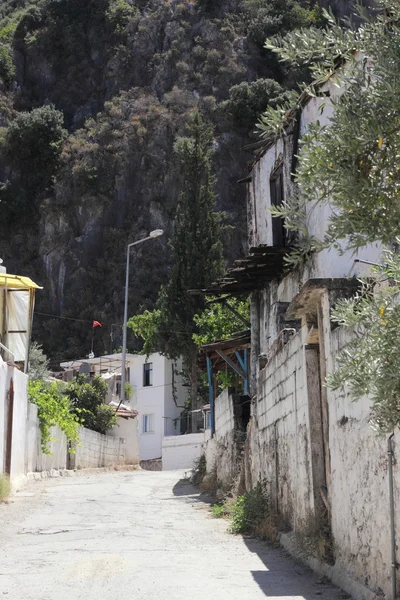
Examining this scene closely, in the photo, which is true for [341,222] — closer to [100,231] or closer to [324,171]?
[324,171]

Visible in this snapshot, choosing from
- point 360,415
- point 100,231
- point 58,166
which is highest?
point 58,166

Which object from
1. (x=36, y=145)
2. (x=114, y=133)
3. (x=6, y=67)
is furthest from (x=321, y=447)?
(x=6, y=67)

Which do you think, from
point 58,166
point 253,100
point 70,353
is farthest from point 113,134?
point 70,353

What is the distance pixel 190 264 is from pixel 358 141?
4058 centimetres

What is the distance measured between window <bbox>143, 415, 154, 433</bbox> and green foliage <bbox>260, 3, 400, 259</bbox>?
46.8 meters

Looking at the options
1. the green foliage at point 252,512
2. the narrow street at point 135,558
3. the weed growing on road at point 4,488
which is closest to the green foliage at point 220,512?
the narrow street at point 135,558

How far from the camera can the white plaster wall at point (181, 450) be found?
126 feet

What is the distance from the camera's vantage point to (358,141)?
3768 mm

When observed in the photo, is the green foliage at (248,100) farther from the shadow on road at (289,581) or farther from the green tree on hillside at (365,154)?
the green tree on hillside at (365,154)

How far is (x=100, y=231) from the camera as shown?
6288 centimetres

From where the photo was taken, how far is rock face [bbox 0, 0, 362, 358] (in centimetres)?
6091

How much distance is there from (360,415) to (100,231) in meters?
56.6

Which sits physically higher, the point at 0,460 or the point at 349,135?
the point at 349,135

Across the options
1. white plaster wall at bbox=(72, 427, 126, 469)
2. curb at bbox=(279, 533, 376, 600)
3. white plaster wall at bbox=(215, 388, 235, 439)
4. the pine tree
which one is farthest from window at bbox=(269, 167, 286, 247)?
the pine tree
